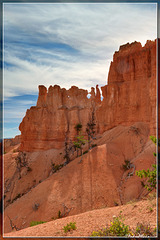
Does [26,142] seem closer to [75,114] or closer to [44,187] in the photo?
[75,114]

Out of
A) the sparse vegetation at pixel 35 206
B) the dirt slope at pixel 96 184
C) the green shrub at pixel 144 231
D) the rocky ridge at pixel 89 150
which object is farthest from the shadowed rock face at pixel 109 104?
the sparse vegetation at pixel 35 206

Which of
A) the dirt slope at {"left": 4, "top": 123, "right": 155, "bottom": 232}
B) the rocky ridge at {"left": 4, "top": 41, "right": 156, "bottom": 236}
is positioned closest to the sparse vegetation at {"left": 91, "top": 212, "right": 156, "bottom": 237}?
the rocky ridge at {"left": 4, "top": 41, "right": 156, "bottom": 236}

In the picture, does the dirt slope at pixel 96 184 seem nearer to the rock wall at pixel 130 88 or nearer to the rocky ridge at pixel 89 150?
the rocky ridge at pixel 89 150

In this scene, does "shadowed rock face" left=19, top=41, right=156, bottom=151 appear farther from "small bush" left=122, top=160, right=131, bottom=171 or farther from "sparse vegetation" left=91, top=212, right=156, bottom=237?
"sparse vegetation" left=91, top=212, right=156, bottom=237

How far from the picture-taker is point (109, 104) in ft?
93.8

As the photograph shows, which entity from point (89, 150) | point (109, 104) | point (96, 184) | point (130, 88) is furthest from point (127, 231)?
point (109, 104)

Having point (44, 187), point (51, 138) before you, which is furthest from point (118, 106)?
point (51, 138)

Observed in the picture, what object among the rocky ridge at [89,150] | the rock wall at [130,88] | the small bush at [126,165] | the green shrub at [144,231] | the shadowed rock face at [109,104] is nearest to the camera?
the green shrub at [144,231]

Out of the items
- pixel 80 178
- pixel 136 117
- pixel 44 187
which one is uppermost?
pixel 136 117

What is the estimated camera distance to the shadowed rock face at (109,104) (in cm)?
2353

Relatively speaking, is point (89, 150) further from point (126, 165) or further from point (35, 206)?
point (35, 206)

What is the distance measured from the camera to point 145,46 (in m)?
24.6

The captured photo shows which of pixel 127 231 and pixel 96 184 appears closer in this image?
pixel 127 231

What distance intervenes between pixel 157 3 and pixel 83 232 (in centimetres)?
1057
